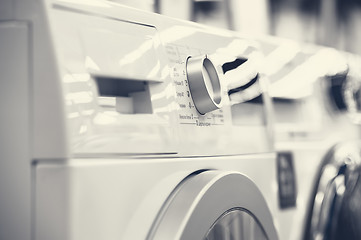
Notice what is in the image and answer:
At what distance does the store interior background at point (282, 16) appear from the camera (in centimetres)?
121

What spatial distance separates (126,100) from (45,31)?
16cm

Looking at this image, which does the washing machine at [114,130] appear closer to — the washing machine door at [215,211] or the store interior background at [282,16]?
the washing machine door at [215,211]

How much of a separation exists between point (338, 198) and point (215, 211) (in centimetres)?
58

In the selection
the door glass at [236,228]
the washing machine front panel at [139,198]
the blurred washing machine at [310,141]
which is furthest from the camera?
the blurred washing machine at [310,141]

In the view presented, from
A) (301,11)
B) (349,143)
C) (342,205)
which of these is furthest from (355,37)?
(342,205)

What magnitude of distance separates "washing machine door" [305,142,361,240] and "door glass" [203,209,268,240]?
1.21ft

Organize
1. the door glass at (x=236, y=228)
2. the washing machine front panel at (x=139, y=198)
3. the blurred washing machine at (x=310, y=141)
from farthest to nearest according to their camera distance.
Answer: the blurred washing machine at (x=310, y=141)
the door glass at (x=236, y=228)
the washing machine front panel at (x=139, y=198)

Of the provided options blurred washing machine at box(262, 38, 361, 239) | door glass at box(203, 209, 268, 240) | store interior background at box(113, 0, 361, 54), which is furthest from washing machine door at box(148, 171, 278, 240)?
store interior background at box(113, 0, 361, 54)

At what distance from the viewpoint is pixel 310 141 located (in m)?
1.21

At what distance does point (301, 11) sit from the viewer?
1.69 m

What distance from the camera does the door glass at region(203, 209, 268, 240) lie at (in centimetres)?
73

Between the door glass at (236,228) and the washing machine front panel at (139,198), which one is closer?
the washing machine front panel at (139,198)

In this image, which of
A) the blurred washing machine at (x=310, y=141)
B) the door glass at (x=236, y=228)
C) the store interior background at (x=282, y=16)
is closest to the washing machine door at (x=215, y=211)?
the door glass at (x=236, y=228)

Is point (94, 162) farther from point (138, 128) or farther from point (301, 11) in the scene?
point (301, 11)
